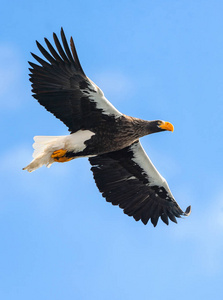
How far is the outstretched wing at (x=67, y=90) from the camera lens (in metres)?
10.5

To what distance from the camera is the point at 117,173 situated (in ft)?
40.5

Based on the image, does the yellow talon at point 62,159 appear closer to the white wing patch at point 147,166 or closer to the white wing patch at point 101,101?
the white wing patch at point 101,101

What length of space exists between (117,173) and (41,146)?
190 cm

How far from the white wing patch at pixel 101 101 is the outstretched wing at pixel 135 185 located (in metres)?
1.27

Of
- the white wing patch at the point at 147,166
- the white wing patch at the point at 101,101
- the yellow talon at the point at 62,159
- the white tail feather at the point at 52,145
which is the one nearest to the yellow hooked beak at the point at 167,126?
the white wing patch at the point at 147,166

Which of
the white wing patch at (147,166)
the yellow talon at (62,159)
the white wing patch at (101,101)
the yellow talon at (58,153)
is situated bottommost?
the yellow talon at (62,159)

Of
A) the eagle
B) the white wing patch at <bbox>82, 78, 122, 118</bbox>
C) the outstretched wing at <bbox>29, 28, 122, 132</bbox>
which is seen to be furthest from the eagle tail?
the white wing patch at <bbox>82, 78, 122, 118</bbox>

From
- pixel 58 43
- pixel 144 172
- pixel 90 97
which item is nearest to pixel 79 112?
pixel 90 97

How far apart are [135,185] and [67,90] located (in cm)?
283

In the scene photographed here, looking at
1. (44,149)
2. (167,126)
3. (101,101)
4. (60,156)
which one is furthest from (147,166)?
(44,149)

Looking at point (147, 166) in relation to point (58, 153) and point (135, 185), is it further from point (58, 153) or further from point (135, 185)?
point (58, 153)

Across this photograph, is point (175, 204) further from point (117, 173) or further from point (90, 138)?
point (90, 138)

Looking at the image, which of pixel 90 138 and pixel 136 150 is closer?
pixel 90 138

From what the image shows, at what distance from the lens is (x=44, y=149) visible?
36.5ft
